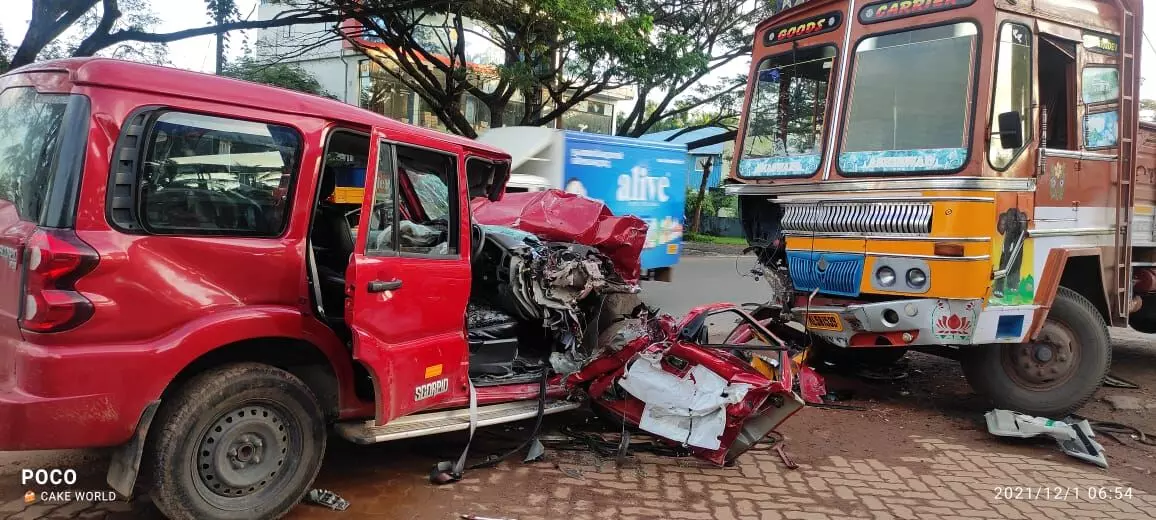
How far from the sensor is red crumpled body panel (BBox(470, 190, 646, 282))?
5348mm

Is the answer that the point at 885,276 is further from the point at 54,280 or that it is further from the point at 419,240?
the point at 54,280

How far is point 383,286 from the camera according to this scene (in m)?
3.51

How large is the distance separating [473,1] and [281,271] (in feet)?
34.9

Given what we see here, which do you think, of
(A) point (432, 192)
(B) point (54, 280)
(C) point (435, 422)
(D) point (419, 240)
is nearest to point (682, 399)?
(C) point (435, 422)

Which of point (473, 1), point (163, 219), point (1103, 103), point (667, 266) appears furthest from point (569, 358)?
point (473, 1)

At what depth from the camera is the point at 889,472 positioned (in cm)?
456

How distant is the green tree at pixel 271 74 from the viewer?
16312 mm

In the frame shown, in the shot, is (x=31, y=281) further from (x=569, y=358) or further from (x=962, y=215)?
(x=962, y=215)

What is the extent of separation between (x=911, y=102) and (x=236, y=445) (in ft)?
16.1

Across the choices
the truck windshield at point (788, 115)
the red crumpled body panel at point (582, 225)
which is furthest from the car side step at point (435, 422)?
the truck windshield at point (788, 115)

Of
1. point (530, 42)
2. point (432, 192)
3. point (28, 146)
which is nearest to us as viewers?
point (28, 146)

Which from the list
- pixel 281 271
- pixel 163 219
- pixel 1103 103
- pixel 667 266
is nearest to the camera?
pixel 163 219

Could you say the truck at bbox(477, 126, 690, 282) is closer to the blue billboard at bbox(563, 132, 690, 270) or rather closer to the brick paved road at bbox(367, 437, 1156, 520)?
the blue billboard at bbox(563, 132, 690, 270)

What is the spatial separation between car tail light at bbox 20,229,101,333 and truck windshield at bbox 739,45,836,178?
4942mm
